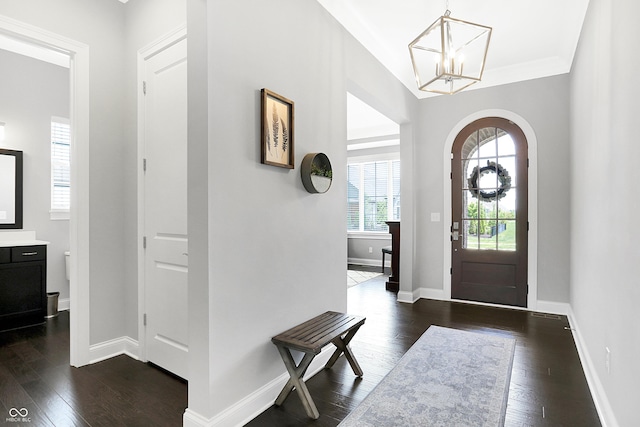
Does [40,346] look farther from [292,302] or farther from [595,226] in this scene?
[595,226]

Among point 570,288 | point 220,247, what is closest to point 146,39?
point 220,247

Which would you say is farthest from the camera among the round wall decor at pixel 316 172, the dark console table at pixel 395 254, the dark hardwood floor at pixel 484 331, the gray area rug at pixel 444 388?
the dark console table at pixel 395 254

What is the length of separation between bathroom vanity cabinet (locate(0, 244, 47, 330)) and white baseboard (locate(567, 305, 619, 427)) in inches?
193

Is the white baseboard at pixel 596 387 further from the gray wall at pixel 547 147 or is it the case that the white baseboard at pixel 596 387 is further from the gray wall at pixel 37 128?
the gray wall at pixel 37 128

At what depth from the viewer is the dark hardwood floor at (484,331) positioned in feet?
6.64

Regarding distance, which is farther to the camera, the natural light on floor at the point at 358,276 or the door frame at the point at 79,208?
the natural light on floor at the point at 358,276

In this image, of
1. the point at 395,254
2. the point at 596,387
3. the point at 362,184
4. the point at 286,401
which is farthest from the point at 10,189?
the point at 362,184

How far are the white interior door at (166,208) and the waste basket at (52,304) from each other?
1899 mm

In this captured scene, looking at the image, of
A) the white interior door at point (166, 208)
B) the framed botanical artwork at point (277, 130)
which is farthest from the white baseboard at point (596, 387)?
the white interior door at point (166, 208)

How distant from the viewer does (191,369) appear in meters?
1.83

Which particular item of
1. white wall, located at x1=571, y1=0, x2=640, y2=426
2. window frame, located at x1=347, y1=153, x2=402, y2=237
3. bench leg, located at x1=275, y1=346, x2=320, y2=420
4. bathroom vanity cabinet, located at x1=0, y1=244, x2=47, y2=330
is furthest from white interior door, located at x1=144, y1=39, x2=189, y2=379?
window frame, located at x1=347, y1=153, x2=402, y2=237

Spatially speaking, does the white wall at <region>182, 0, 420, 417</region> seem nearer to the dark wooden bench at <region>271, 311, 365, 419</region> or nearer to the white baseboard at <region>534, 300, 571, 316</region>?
the dark wooden bench at <region>271, 311, 365, 419</region>

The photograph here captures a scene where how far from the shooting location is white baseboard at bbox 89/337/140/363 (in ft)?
8.92

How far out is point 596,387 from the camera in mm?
2172
